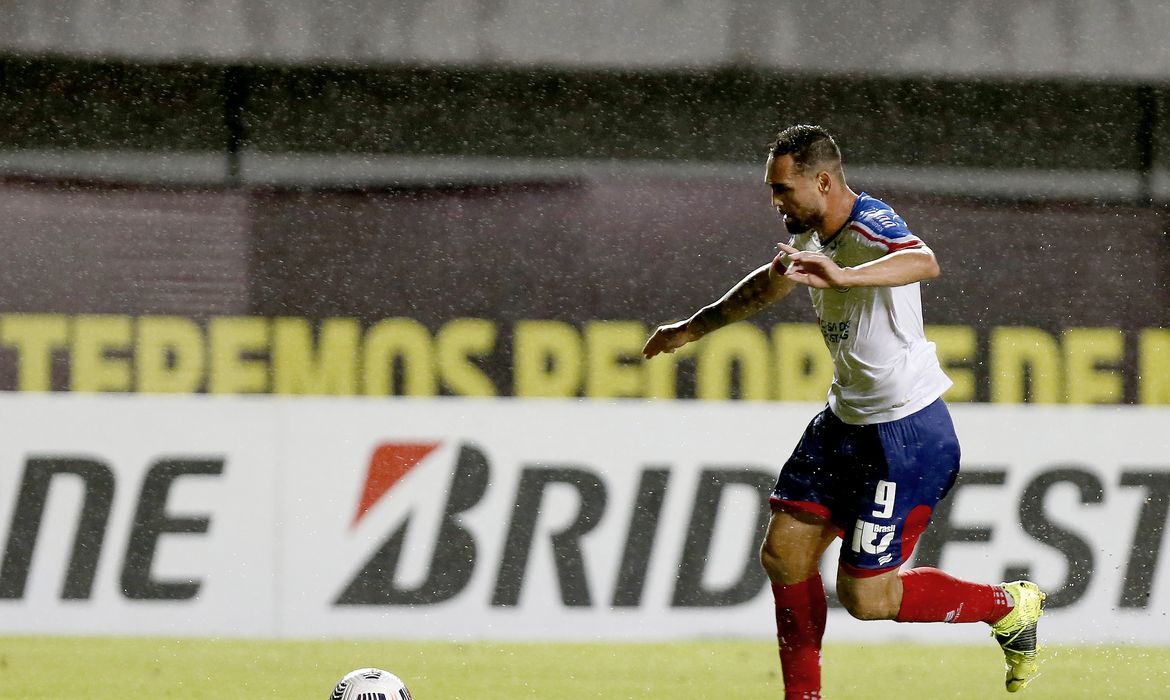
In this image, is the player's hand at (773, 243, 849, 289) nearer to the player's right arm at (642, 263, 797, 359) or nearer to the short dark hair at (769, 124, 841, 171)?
the short dark hair at (769, 124, 841, 171)

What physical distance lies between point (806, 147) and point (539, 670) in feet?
7.88

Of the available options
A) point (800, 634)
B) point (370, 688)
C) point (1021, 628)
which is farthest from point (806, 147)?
point (370, 688)

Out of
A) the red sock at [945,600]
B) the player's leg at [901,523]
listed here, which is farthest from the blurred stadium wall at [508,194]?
the player's leg at [901,523]

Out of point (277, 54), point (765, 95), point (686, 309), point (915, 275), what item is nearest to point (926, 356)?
point (915, 275)

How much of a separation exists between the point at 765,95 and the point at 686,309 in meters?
1.00

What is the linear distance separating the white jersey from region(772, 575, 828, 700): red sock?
0.48 meters

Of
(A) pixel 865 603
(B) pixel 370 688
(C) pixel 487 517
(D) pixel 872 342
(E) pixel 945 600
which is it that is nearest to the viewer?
(B) pixel 370 688

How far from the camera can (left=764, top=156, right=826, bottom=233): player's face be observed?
421 centimetres

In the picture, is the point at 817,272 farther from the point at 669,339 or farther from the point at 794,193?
the point at 669,339

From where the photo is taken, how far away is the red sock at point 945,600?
4578mm

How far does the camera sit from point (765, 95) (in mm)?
6930

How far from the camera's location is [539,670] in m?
5.83

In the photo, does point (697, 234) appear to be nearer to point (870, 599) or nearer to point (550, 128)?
point (550, 128)

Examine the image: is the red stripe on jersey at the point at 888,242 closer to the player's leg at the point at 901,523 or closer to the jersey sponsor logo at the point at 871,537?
the player's leg at the point at 901,523
